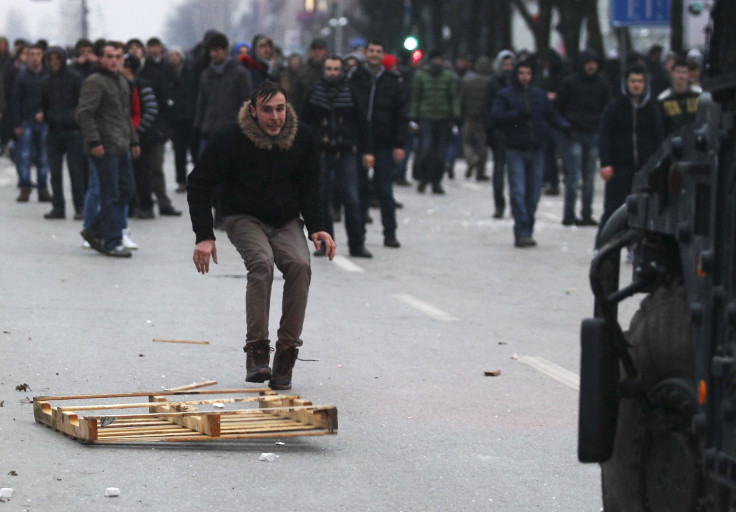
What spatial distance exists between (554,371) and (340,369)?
4.07 feet

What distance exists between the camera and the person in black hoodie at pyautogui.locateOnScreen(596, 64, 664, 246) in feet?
48.2

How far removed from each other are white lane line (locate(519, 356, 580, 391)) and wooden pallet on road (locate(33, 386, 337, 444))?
2.04m

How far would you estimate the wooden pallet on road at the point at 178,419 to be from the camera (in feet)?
21.9

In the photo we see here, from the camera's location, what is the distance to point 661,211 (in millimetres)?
4477

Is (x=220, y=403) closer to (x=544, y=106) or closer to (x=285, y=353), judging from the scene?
(x=285, y=353)

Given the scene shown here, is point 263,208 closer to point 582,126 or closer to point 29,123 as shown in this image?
point 582,126

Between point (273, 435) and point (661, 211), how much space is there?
8.96 feet

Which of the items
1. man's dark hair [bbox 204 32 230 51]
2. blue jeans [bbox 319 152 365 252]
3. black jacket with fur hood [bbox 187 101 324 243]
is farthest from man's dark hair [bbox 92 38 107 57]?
black jacket with fur hood [bbox 187 101 324 243]

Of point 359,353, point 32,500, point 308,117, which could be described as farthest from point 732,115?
point 308,117

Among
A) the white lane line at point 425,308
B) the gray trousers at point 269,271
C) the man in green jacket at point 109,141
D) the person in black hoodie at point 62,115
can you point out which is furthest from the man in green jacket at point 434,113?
the gray trousers at point 269,271

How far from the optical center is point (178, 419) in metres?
6.94

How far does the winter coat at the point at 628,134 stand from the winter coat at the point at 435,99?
27.0ft

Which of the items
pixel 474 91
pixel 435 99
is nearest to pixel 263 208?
pixel 435 99

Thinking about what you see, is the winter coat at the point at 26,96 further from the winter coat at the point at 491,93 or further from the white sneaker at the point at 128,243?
the winter coat at the point at 491,93
